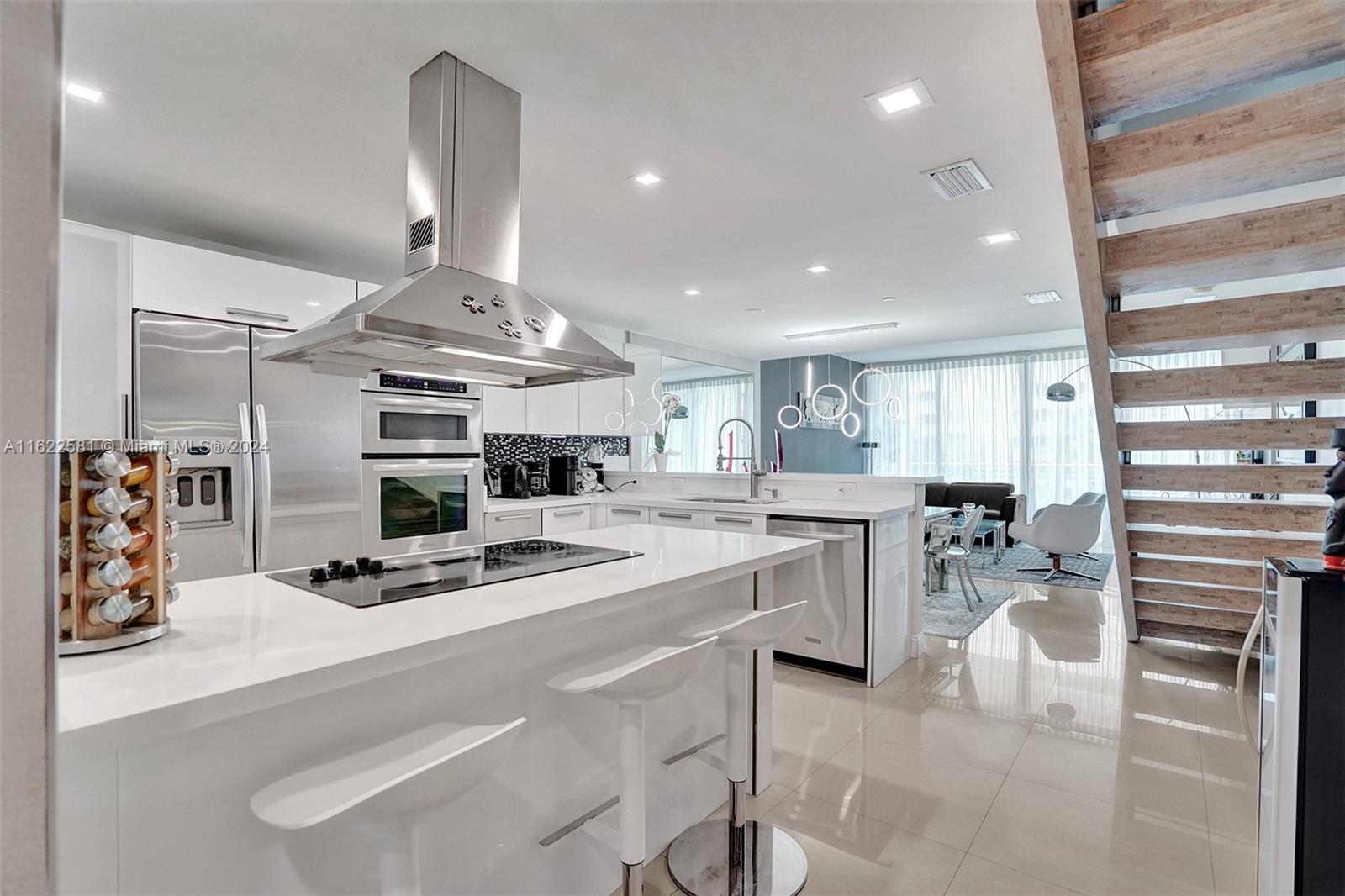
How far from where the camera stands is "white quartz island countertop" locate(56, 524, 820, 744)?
0.86 metres

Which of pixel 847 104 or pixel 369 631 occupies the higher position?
pixel 847 104

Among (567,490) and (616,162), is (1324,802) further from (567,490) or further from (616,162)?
(567,490)

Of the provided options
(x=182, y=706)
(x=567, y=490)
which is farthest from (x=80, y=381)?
(x=567, y=490)

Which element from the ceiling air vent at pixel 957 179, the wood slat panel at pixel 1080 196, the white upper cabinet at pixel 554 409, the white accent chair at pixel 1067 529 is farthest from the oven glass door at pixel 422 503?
the white accent chair at pixel 1067 529

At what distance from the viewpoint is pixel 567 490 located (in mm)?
5113

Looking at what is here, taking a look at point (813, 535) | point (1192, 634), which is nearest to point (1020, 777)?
point (813, 535)

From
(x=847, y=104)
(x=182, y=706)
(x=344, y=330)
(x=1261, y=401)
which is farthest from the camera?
(x=1261, y=401)

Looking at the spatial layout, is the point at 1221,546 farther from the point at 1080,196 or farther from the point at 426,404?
the point at 426,404

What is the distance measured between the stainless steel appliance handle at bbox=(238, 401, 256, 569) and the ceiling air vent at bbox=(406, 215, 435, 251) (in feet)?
5.15

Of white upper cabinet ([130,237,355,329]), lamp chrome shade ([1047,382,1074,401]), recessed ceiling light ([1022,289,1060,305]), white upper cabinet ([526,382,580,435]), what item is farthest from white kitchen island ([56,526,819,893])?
lamp chrome shade ([1047,382,1074,401])

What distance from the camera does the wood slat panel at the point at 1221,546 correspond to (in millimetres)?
3367

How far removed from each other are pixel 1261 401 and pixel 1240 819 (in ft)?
6.02

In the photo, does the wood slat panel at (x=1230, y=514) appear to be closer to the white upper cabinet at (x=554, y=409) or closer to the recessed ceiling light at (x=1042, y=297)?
the recessed ceiling light at (x=1042, y=297)

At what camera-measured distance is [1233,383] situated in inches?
111
